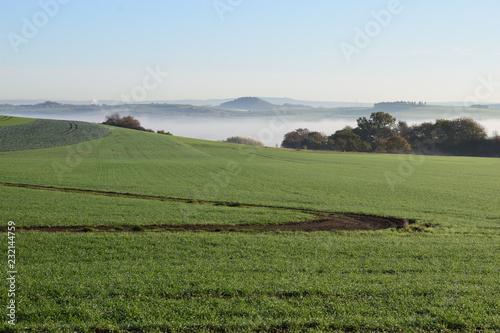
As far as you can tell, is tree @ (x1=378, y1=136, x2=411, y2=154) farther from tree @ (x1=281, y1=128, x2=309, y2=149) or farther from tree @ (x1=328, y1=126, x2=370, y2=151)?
tree @ (x1=281, y1=128, x2=309, y2=149)

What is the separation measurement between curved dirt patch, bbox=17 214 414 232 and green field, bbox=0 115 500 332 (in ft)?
2.93

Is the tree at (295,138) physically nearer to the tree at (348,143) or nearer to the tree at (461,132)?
the tree at (348,143)

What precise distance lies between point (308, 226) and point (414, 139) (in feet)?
399

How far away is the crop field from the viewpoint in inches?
3113

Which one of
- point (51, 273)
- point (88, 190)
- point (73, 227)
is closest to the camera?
point (51, 273)

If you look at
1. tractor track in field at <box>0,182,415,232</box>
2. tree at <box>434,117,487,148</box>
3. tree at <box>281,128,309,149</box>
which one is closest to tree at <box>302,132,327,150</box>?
tree at <box>281,128,309,149</box>

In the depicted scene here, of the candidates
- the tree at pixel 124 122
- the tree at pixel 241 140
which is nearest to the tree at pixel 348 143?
the tree at pixel 241 140

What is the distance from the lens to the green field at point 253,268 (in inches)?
429

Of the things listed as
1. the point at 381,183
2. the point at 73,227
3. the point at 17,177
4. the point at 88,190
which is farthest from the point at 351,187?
the point at 17,177

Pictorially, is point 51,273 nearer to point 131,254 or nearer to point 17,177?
point 131,254

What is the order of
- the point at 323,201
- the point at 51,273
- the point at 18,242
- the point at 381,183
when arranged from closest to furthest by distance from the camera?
the point at 51,273, the point at 18,242, the point at 323,201, the point at 381,183

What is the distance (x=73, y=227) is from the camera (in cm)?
2297

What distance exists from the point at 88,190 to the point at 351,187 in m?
25.6

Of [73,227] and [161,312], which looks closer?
[161,312]
